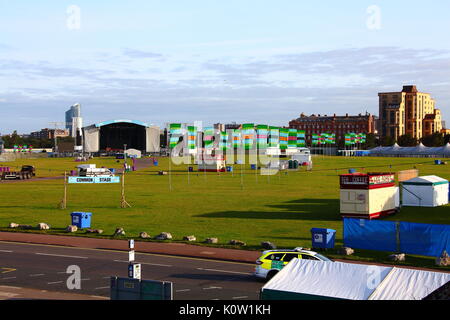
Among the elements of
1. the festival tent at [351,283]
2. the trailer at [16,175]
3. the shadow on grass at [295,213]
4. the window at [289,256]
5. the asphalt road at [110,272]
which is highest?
the trailer at [16,175]

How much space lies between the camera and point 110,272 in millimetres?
24891

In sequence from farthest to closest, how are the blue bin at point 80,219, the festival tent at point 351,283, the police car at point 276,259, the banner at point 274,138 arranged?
the banner at point 274,138 → the blue bin at point 80,219 → the police car at point 276,259 → the festival tent at point 351,283

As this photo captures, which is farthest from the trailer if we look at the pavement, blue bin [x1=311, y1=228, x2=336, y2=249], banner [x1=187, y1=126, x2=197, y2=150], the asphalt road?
blue bin [x1=311, y1=228, x2=336, y2=249]

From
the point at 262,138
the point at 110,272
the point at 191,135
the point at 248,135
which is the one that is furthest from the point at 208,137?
the point at 110,272

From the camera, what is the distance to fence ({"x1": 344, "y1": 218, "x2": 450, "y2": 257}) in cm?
2825

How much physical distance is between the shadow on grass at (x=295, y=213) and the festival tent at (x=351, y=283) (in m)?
27.8

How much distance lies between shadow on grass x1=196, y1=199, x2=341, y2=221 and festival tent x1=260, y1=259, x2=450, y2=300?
2776cm

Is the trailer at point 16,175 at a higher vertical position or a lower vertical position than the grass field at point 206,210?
higher

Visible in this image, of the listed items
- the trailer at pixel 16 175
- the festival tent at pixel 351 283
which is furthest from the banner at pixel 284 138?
the festival tent at pixel 351 283

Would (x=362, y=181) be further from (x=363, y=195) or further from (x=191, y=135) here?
(x=191, y=135)

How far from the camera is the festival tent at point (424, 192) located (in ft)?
166

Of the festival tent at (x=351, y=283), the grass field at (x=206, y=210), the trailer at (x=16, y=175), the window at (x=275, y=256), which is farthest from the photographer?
the trailer at (x=16, y=175)

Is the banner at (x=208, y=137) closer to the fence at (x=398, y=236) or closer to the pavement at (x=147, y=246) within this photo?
the pavement at (x=147, y=246)

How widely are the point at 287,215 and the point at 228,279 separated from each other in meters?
22.4
